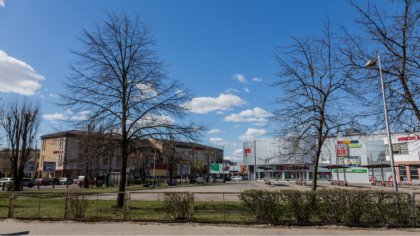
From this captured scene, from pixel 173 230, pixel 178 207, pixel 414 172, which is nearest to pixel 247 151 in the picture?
pixel 414 172

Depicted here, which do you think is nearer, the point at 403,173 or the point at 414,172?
the point at 414,172

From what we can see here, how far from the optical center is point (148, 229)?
10.2m

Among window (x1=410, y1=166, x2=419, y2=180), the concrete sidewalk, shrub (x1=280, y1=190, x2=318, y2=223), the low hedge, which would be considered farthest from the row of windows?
shrub (x1=280, y1=190, x2=318, y2=223)

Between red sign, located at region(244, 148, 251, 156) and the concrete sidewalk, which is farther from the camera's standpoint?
red sign, located at region(244, 148, 251, 156)

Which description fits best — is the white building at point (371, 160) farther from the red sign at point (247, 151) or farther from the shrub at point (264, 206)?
the shrub at point (264, 206)

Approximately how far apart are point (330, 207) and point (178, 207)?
502 cm

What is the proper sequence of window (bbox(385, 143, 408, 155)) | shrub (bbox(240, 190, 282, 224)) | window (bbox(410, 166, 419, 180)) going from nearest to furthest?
shrub (bbox(240, 190, 282, 224))
window (bbox(410, 166, 419, 180))
window (bbox(385, 143, 408, 155))

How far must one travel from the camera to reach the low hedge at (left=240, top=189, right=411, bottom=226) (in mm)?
10438

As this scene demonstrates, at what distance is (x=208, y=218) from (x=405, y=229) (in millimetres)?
6139

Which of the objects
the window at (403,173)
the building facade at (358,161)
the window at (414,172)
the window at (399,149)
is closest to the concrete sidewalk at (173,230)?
the building facade at (358,161)

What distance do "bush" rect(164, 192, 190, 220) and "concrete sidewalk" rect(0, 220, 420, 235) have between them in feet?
1.98

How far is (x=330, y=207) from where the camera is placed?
10641 mm

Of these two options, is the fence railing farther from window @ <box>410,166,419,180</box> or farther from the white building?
window @ <box>410,166,419,180</box>

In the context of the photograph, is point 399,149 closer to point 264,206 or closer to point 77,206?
point 264,206
